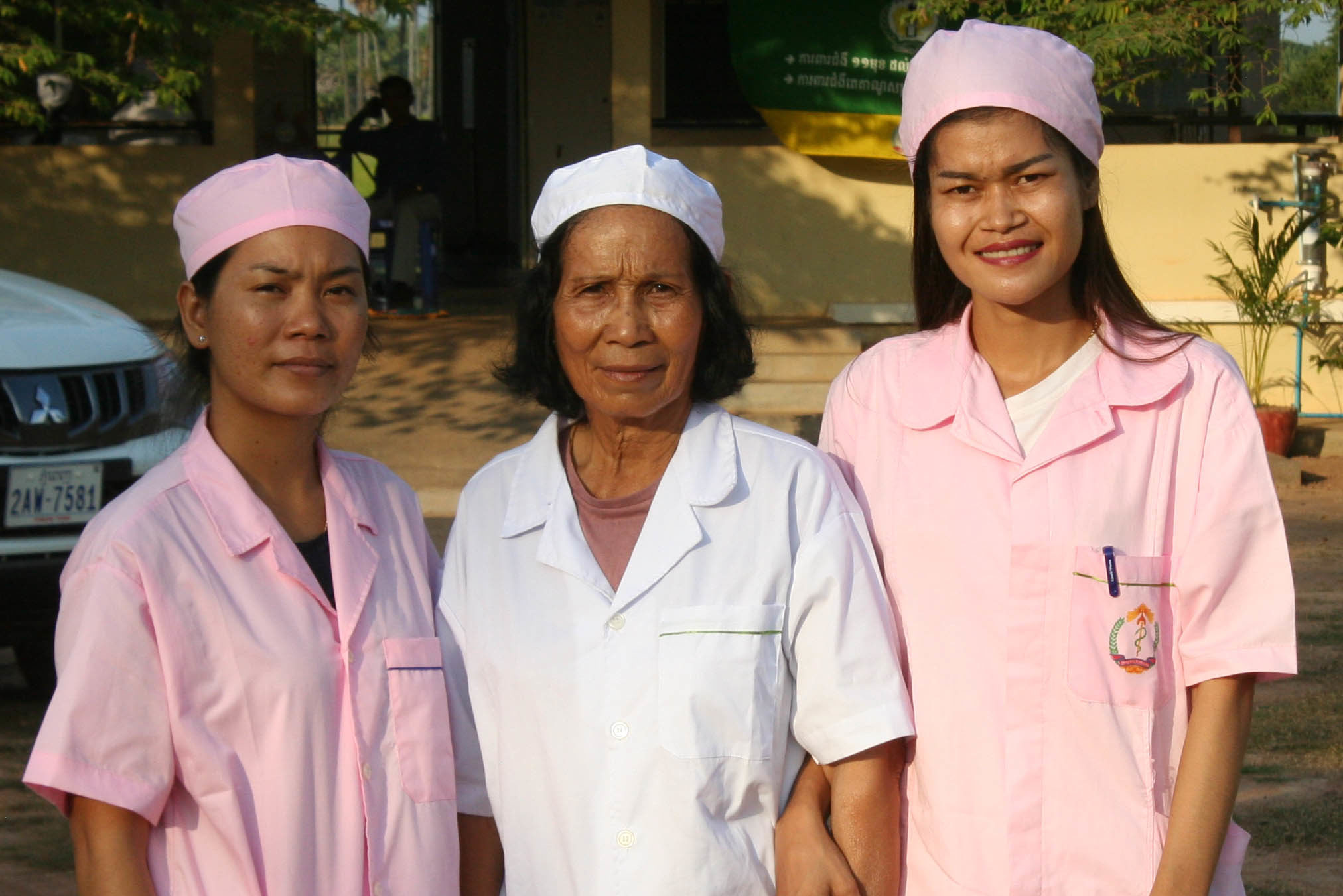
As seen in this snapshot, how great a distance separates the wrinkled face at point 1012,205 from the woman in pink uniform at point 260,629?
947 millimetres

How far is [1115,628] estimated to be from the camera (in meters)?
2.16

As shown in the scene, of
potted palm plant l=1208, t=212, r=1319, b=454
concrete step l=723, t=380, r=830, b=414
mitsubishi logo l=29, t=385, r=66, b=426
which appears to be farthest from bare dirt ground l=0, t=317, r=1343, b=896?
concrete step l=723, t=380, r=830, b=414

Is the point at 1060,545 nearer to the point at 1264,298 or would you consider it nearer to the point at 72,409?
the point at 72,409

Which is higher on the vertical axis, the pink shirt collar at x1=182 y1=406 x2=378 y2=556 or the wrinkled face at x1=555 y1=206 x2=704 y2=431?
the wrinkled face at x1=555 y1=206 x2=704 y2=431

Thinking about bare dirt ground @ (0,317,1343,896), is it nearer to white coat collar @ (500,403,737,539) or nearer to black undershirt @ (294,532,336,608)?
black undershirt @ (294,532,336,608)

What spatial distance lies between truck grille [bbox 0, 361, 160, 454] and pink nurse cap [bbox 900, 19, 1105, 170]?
134 inches

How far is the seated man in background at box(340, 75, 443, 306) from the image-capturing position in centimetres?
1197

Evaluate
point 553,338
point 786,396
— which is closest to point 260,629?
point 553,338

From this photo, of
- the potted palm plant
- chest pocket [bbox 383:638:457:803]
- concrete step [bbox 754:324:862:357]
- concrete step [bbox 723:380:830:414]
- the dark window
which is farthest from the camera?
the dark window

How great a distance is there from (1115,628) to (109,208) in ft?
35.2

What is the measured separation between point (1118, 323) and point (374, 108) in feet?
35.8

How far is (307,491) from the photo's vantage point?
2.41 m

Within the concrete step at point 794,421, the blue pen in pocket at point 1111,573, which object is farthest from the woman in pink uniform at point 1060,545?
the concrete step at point 794,421

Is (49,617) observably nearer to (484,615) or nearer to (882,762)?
(484,615)
